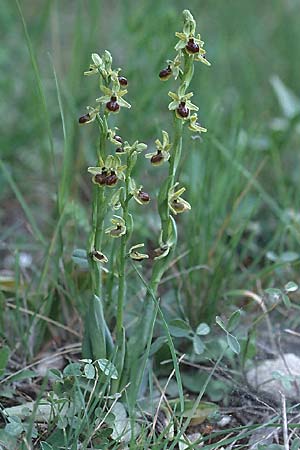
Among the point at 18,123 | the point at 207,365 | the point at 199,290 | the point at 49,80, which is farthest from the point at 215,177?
the point at 49,80

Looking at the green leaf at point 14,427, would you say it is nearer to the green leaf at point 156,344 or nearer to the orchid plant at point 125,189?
the orchid plant at point 125,189

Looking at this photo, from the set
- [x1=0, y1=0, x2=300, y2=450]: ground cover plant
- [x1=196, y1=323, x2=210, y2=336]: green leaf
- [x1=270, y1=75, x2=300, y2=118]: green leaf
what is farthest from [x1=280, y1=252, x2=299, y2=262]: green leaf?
[x1=270, y1=75, x2=300, y2=118]: green leaf

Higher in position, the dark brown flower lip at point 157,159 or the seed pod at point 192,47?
the seed pod at point 192,47

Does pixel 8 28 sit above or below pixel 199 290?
above

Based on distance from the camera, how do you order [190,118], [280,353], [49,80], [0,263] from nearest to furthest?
[190,118], [280,353], [0,263], [49,80]

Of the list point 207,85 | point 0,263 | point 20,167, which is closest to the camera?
point 0,263

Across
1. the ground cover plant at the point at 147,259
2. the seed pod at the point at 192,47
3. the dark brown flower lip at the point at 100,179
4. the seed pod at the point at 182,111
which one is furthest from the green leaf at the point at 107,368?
the seed pod at the point at 192,47

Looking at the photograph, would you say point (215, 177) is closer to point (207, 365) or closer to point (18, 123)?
point (207, 365)

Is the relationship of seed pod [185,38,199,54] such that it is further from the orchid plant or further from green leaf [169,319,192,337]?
green leaf [169,319,192,337]
